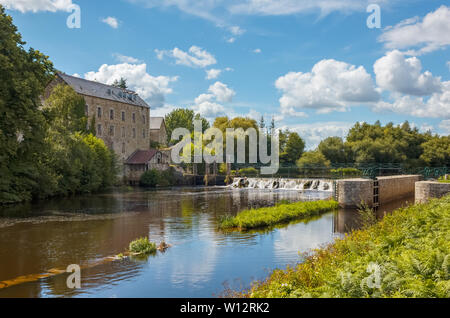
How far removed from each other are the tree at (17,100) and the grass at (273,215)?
12.4 metres

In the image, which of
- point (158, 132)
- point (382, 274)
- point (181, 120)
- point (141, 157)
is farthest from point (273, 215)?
point (181, 120)

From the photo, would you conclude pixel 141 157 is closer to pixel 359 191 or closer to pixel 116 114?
pixel 116 114

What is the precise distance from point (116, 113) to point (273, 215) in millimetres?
38329

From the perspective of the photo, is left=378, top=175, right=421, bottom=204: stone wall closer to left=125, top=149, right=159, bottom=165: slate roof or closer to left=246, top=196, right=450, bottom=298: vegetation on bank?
left=246, top=196, right=450, bottom=298: vegetation on bank

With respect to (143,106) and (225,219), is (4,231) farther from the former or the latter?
(143,106)

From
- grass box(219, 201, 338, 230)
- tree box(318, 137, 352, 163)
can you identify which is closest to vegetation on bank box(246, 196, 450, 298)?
grass box(219, 201, 338, 230)

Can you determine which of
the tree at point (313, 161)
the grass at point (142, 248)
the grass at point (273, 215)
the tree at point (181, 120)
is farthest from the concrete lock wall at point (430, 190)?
the tree at point (181, 120)

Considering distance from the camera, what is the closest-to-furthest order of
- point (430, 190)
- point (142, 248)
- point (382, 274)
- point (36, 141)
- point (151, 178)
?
point (382, 274) → point (142, 248) → point (430, 190) → point (36, 141) → point (151, 178)

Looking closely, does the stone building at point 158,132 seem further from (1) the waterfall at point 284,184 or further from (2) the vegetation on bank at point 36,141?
(2) the vegetation on bank at point 36,141

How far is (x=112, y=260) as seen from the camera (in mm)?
11562

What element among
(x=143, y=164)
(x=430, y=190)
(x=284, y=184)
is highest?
(x=143, y=164)

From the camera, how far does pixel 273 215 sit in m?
18.4

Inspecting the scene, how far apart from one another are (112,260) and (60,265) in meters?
1.45
